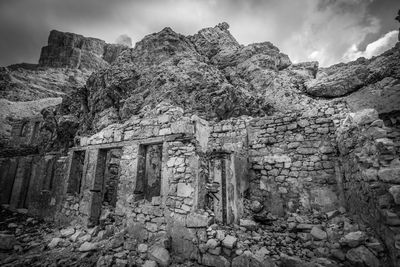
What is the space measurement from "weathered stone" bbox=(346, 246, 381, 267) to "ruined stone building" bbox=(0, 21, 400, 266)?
0.22 meters

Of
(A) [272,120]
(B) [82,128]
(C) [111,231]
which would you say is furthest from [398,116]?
(B) [82,128]

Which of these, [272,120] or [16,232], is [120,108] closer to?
[16,232]

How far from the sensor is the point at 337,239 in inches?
133

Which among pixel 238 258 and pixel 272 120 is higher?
pixel 272 120

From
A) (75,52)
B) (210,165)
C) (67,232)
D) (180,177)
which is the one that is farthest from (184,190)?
(75,52)

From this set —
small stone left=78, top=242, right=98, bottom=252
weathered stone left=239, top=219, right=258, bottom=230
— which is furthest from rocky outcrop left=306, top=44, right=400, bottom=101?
small stone left=78, top=242, right=98, bottom=252

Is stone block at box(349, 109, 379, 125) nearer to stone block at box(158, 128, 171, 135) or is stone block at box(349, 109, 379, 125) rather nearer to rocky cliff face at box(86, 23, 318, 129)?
stone block at box(158, 128, 171, 135)

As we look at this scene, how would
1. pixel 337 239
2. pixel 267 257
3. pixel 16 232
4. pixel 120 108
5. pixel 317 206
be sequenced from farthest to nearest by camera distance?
pixel 120 108
pixel 16 232
pixel 317 206
pixel 337 239
pixel 267 257

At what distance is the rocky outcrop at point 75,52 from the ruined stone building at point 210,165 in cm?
4345

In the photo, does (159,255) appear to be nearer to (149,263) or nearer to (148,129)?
(149,263)

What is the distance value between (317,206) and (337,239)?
1378 mm

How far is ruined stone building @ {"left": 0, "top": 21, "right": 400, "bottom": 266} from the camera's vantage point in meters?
3.38

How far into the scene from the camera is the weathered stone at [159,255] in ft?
11.4

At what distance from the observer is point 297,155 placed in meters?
5.26
